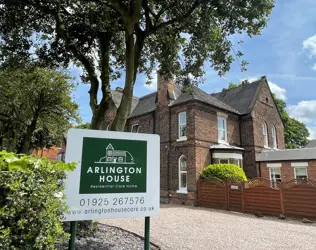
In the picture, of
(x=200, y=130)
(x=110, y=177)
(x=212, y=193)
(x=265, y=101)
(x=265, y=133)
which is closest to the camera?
(x=110, y=177)

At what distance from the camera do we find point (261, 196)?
1211 cm

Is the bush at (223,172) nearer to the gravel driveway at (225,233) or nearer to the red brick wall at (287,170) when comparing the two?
the gravel driveway at (225,233)

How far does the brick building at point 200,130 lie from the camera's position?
54.0 ft

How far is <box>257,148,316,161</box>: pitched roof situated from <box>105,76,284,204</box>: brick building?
2.26ft

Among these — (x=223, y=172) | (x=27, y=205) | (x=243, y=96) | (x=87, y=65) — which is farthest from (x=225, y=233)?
(x=243, y=96)

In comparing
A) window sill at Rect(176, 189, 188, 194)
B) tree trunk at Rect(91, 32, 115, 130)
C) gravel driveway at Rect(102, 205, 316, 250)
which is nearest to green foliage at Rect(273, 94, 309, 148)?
window sill at Rect(176, 189, 188, 194)

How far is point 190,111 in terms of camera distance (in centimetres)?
1680

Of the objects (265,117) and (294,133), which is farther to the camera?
(294,133)

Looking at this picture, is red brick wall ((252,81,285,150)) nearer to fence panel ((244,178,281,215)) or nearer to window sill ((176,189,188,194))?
window sill ((176,189,188,194))

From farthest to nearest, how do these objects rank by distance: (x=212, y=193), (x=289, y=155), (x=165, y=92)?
(x=165, y=92), (x=289, y=155), (x=212, y=193)

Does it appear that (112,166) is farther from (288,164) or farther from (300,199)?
(288,164)

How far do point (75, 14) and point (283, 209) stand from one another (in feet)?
39.8

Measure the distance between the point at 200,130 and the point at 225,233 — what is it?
9.33 metres

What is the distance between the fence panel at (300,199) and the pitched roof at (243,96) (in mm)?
9634
